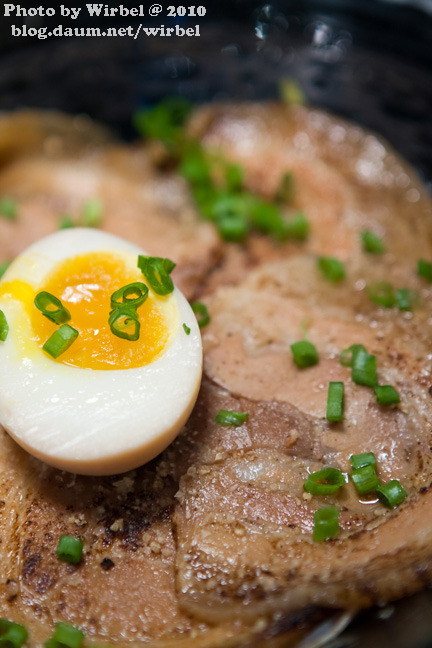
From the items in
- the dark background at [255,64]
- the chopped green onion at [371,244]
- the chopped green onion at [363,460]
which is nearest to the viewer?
the chopped green onion at [363,460]

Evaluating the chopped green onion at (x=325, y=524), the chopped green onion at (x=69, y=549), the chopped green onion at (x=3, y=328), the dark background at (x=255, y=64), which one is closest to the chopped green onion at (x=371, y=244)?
the dark background at (x=255, y=64)

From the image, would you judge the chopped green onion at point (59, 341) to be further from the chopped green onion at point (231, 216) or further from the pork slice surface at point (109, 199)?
the chopped green onion at point (231, 216)

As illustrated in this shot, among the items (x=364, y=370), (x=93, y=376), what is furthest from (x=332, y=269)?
(x=93, y=376)

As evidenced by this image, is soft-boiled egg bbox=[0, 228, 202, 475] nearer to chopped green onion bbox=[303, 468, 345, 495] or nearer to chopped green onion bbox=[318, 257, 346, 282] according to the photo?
chopped green onion bbox=[303, 468, 345, 495]

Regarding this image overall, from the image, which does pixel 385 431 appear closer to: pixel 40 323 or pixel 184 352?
pixel 184 352

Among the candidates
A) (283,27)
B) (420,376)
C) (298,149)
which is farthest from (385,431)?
(283,27)

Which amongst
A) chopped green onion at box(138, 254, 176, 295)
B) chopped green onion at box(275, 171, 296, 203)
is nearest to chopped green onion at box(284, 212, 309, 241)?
chopped green onion at box(275, 171, 296, 203)
